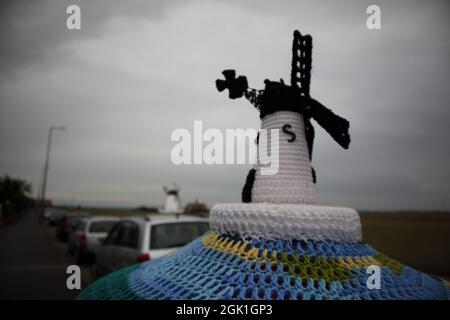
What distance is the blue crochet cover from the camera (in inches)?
37.5

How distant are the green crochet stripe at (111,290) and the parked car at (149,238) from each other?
3747 millimetres

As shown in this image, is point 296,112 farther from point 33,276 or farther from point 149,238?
point 33,276

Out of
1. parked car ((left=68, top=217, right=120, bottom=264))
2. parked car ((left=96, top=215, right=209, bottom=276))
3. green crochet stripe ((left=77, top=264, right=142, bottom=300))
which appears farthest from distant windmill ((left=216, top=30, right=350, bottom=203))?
parked car ((left=68, top=217, right=120, bottom=264))

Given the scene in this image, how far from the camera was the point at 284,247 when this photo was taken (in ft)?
3.52

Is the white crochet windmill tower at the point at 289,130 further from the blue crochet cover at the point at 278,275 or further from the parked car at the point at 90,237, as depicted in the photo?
the parked car at the point at 90,237

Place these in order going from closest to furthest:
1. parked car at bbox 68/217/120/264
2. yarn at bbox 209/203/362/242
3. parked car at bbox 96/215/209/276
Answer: yarn at bbox 209/203/362/242 < parked car at bbox 96/215/209/276 < parked car at bbox 68/217/120/264

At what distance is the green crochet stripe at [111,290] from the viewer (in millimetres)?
1115

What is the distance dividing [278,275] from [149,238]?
4.73m

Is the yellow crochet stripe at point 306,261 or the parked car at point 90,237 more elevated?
the yellow crochet stripe at point 306,261

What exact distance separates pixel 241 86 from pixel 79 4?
0.85m

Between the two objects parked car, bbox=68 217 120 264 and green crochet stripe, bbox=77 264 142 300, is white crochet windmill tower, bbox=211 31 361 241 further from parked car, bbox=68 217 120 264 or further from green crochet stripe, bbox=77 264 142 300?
parked car, bbox=68 217 120 264

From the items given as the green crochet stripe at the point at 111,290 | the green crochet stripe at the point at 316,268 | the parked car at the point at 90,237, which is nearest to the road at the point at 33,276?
the parked car at the point at 90,237

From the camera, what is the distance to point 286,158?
1368 millimetres
